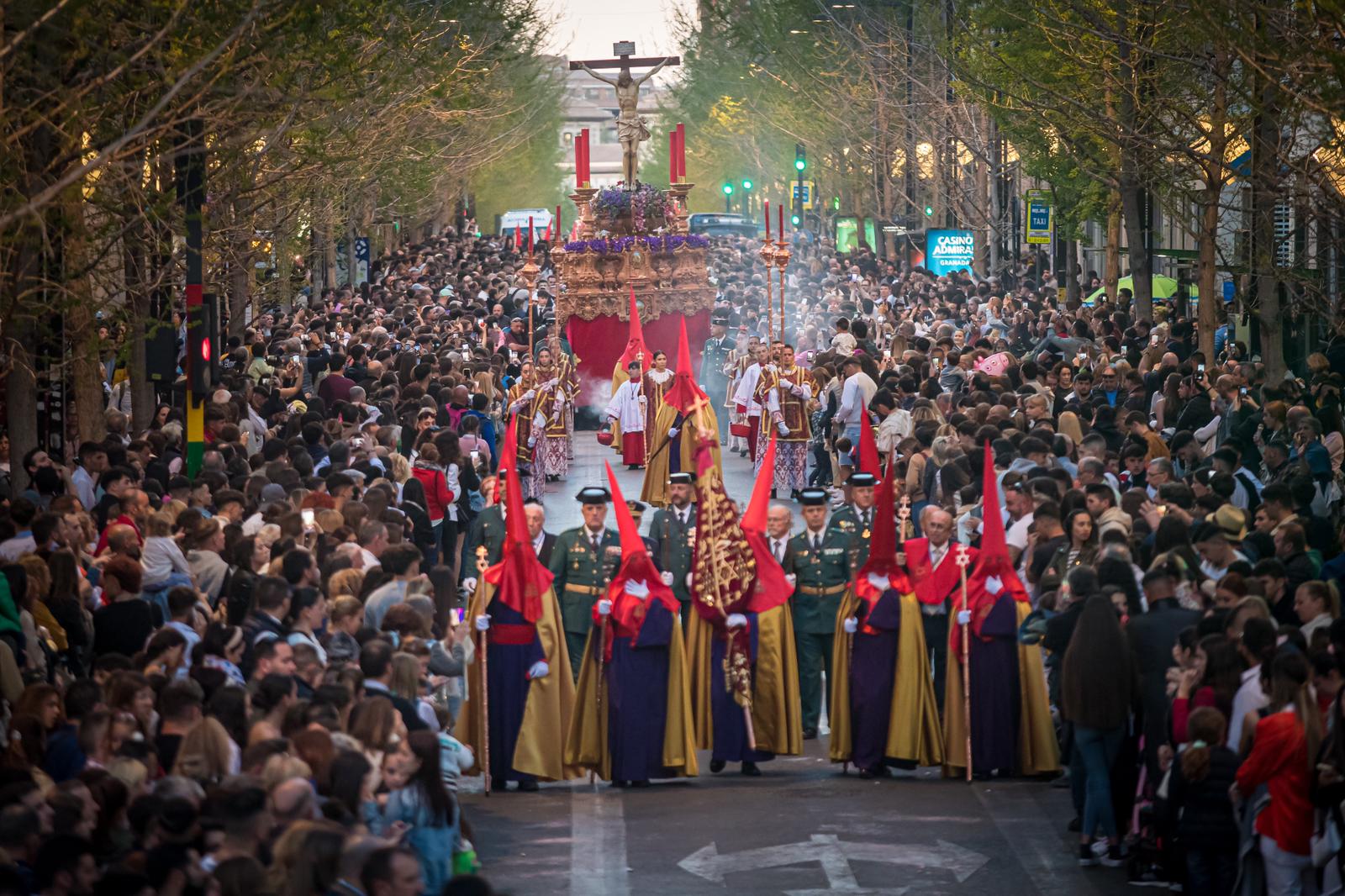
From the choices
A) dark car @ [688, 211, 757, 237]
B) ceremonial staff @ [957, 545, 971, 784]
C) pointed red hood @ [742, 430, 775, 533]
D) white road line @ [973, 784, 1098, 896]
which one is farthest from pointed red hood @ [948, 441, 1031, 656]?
dark car @ [688, 211, 757, 237]

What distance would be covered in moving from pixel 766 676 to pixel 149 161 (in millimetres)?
6374

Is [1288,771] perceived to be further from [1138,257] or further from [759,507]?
[1138,257]

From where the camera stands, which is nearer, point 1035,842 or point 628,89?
point 1035,842

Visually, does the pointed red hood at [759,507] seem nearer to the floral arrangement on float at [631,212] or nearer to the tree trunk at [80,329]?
the tree trunk at [80,329]

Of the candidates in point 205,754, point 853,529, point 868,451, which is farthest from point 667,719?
point 205,754

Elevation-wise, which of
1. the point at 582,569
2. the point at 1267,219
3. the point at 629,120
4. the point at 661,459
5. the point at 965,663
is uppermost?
the point at 629,120

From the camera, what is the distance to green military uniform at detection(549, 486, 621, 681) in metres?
13.9

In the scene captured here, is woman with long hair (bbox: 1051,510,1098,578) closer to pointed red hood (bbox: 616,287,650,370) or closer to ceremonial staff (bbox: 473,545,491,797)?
ceremonial staff (bbox: 473,545,491,797)

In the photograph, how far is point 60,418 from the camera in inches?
811

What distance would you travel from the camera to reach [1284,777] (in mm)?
9820

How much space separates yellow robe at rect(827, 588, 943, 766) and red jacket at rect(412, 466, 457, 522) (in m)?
5.58

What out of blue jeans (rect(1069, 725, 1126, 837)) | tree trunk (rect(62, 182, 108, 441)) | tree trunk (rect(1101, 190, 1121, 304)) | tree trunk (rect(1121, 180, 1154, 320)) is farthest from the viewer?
tree trunk (rect(1101, 190, 1121, 304))

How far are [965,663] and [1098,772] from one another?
1.74 m

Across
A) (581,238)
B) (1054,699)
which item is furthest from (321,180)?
(1054,699)
